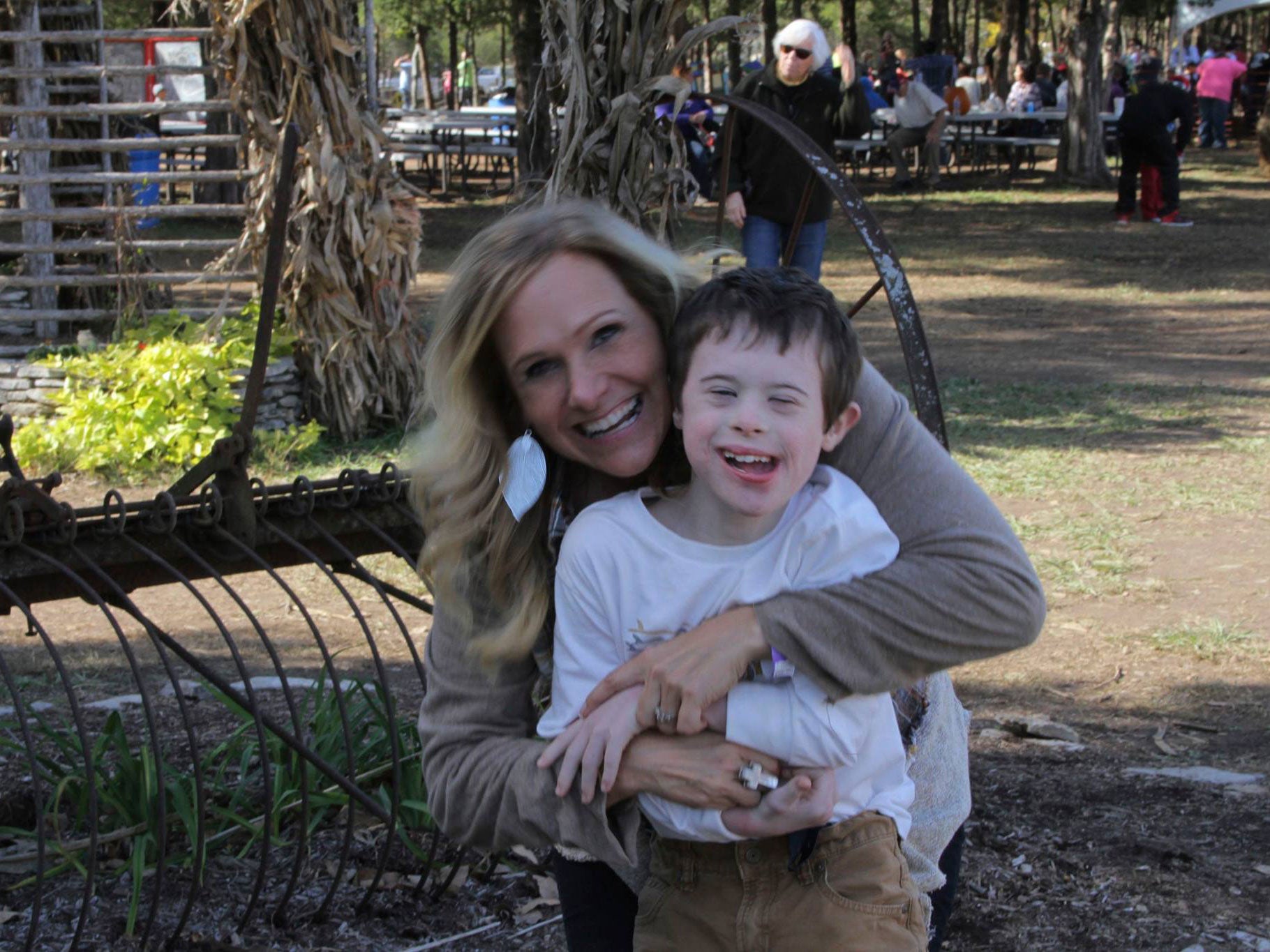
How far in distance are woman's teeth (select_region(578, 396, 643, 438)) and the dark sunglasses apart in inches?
258

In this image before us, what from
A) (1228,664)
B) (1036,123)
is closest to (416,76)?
(1036,123)

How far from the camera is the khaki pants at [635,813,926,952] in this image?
1.85 m

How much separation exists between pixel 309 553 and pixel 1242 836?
221 cm

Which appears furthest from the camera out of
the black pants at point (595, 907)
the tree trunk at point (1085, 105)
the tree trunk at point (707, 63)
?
the tree trunk at point (707, 63)

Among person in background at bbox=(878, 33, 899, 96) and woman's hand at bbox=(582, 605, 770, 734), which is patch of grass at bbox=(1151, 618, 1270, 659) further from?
person in background at bbox=(878, 33, 899, 96)

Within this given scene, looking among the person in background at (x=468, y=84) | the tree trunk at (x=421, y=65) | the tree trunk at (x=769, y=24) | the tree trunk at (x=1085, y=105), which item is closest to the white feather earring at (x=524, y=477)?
the tree trunk at (x=1085, y=105)

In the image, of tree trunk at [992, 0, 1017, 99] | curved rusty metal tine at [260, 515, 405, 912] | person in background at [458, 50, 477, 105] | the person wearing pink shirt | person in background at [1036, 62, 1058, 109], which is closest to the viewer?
curved rusty metal tine at [260, 515, 405, 912]

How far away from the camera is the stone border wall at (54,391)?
7848 millimetres

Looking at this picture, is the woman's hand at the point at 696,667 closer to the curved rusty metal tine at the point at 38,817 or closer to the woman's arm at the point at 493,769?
the woman's arm at the point at 493,769

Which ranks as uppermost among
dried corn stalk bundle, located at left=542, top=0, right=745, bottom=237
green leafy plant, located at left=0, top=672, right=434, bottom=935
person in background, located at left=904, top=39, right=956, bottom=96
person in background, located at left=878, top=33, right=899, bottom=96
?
person in background, located at left=878, top=33, right=899, bottom=96

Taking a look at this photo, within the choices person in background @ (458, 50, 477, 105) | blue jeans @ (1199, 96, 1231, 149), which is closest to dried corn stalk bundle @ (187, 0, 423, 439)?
blue jeans @ (1199, 96, 1231, 149)

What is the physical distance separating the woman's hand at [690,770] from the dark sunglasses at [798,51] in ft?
22.8

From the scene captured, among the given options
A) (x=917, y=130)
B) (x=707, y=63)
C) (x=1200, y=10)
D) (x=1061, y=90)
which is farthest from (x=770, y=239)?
(x=707, y=63)

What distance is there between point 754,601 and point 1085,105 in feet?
66.1
